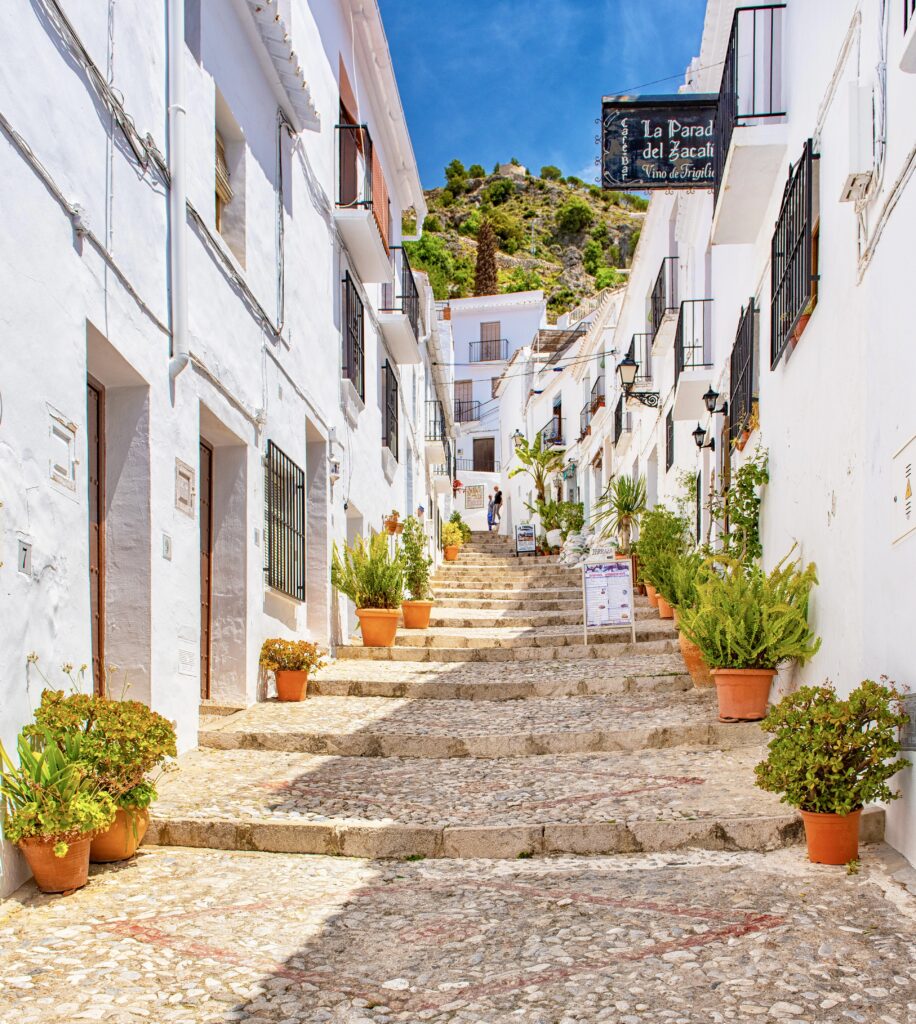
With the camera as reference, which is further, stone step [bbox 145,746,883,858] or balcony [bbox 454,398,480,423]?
balcony [bbox 454,398,480,423]

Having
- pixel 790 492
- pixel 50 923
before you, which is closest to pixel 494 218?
pixel 790 492

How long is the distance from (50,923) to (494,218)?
226 feet

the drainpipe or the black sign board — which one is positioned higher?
the black sign board

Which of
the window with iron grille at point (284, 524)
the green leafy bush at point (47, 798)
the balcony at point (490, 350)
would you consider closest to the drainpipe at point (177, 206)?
the window with iron grille at point (284, 524)

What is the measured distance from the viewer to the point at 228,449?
29.4ft

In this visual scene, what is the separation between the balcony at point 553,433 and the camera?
35281 mm

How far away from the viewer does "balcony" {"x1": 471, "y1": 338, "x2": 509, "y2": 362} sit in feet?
159

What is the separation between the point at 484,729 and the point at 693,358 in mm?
7627

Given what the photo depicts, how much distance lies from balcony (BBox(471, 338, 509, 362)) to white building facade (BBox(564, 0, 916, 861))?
35.9 metres

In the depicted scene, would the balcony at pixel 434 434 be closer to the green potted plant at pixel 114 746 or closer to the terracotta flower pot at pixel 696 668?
the terracotta flower pot at pixel 696 668

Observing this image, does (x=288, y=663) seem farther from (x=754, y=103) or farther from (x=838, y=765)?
(x=754, y=103)

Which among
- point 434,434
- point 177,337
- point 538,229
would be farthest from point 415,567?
point 538,229

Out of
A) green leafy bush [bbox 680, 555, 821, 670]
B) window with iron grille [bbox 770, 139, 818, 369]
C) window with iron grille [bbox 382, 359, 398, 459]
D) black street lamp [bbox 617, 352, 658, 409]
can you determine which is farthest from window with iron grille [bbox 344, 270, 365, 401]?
green leafy bush [bbox 680, 555, 821, 670]

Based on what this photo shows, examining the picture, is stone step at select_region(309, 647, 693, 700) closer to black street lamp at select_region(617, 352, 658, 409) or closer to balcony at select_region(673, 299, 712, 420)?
balcony at select_region(673, 299, 712, 420)
